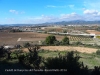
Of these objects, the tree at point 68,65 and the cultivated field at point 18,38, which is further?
the cultivated field at point 18,38

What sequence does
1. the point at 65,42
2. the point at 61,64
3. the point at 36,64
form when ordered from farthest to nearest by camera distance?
Answer: the point at 65,42 → the point at 36,64 → the point at 61,64

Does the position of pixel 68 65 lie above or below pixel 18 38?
above

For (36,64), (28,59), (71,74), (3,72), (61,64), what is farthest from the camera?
(28,59)

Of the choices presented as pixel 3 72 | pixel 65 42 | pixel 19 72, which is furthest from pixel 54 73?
pixel 65 42

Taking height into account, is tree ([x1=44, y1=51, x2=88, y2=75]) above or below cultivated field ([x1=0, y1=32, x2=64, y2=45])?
above

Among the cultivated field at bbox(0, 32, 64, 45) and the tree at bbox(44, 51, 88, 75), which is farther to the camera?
the cultivated field at bbox(0, 32, 64, 45)

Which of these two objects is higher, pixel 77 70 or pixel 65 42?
pixel 77 70

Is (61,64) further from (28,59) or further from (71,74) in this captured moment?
(28,59)

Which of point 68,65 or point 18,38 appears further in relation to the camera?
point 18,38

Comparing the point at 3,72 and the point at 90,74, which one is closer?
the point at 3,72

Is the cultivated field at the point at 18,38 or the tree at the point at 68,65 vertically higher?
the tree at the point at 68,65
